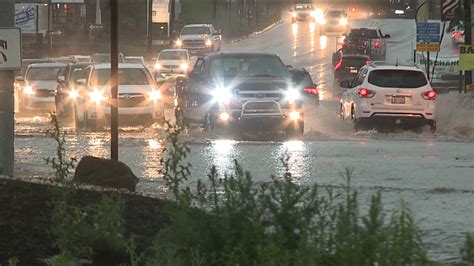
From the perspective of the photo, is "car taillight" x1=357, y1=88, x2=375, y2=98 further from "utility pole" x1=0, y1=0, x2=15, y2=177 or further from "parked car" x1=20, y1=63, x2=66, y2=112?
"parked car" x1=20, y1=63, x2=66, y2=112

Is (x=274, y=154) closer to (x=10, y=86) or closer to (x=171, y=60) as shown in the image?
(x=10, y=86)

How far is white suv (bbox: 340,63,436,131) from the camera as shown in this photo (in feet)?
80.3

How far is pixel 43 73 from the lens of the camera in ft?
120

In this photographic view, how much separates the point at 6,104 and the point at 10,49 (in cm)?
82

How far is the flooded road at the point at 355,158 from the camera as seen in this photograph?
11.8 m

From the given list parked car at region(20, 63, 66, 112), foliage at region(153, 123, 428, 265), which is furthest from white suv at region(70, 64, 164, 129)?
foliage at region(153, 123, 428, 265)

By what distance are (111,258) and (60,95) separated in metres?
22.9

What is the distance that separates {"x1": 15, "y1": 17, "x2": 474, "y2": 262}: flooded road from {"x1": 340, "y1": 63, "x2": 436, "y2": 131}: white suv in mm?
353

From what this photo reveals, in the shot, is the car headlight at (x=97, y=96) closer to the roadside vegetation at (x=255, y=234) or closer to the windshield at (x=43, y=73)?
the windshield at (x=43, y=73)

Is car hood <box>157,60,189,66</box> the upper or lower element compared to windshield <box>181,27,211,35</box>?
lower

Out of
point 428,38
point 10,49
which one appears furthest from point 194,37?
point 10,49

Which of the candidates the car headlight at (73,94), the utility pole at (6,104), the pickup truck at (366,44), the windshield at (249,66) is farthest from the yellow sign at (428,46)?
the utility pole at (6,104)

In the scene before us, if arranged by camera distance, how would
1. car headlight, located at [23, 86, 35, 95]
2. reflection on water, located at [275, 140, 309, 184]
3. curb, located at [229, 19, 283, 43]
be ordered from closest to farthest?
reflection on water, located at [275, 140, 309, 184] → car headlight, located at [23, 86, 35, 95] → curb, located at [229, 19, 283, 43]

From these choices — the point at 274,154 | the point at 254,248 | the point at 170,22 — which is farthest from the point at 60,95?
the point at 170,22
